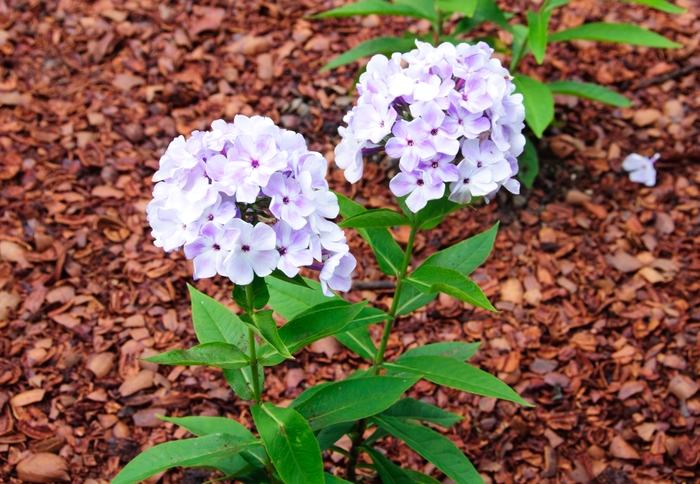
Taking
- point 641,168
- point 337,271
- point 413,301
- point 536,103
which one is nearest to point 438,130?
point 337,271

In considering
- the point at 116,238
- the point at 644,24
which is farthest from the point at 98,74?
the point at 644,24

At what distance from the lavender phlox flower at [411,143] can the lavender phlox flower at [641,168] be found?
2.71m

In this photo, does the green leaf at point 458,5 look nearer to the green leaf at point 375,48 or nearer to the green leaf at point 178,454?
the green leaf at point 375,48

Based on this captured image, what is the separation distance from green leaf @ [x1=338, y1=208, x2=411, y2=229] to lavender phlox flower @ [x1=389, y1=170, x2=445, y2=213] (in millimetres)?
131

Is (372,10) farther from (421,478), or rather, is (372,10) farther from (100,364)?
(421,478)

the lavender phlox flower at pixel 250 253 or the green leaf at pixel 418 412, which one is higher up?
the lavender phlox flower at pixel 250 253

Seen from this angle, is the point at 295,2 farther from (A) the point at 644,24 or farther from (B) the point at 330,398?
(B) the point at 330,398

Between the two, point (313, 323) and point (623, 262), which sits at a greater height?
point (313, 323)

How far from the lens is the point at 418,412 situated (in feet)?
9.09

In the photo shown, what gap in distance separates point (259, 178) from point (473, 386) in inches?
39.8

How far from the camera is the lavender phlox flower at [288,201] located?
1.87 m

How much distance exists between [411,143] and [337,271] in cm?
43

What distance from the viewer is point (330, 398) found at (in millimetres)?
2383

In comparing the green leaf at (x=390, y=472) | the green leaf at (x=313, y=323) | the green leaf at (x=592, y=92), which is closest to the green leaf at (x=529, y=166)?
the green leaf at (x=592, y=92)
